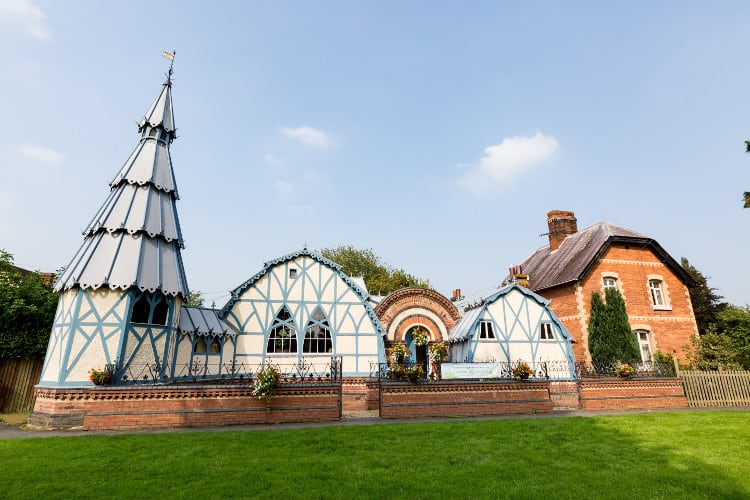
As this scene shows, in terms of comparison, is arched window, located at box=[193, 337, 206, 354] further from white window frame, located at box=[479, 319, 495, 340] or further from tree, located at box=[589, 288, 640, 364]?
tree, located at box=[589, 288, 640, 364]

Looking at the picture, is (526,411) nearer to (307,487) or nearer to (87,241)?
(307,487)

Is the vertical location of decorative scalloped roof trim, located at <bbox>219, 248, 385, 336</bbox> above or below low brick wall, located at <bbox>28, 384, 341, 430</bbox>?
above

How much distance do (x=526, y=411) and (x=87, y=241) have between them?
16999 millimetres

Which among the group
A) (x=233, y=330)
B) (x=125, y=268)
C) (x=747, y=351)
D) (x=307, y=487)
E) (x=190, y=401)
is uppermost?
(x=125, y=268)

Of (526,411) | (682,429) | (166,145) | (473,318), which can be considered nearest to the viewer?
(682,429)

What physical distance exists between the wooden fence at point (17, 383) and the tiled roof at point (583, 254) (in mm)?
26330

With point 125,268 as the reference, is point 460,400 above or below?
below

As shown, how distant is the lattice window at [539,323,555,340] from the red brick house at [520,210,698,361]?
397cm

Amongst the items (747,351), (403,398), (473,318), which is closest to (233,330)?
(403,398)

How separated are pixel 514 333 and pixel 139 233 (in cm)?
1708

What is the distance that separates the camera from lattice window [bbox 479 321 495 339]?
1859 centimetres

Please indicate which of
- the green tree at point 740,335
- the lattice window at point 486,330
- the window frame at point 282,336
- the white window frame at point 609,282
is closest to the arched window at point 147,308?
the window frame at point 282,336

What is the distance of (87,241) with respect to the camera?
44.7ft

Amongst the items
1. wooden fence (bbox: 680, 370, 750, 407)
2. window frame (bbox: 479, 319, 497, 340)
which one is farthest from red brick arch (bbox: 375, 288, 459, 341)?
wooden fence (bbox: 680, 370, 750, 407)
